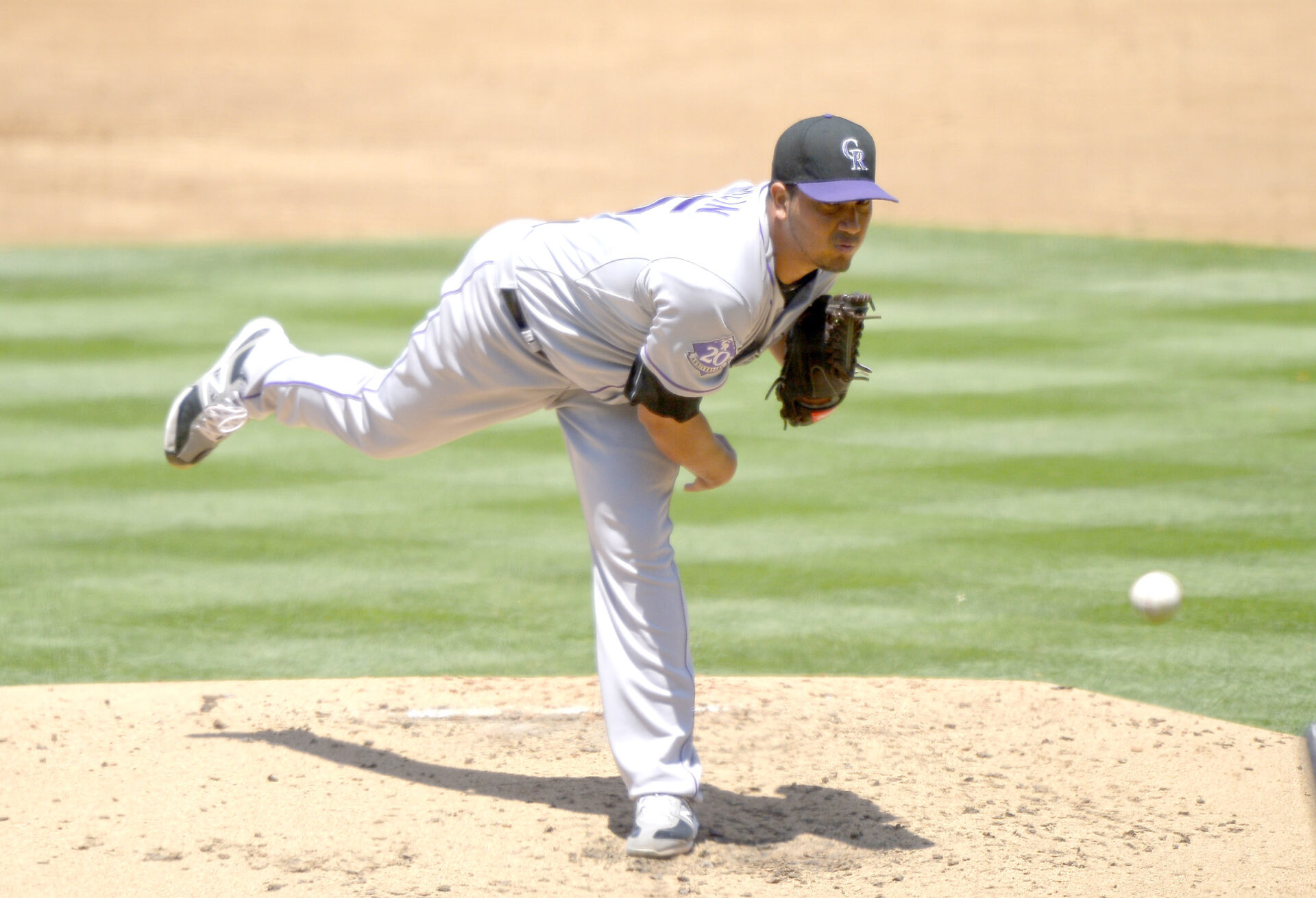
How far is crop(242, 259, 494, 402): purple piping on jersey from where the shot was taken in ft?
12.8

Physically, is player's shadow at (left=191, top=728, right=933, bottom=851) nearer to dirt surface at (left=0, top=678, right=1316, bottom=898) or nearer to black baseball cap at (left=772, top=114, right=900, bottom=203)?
dirt surface at (left=0, top=678, right=1316, bottom=898)

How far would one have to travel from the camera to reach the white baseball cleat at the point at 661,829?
3.71 meters

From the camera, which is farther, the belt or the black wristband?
the belt

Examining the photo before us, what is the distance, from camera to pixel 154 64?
2019 cm

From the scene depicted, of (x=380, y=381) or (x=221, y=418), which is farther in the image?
(x=221, y=418)

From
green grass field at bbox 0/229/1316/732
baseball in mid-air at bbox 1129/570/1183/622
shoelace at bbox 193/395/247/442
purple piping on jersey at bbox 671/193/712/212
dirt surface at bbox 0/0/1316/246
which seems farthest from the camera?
dirt surface at bbox 0/0/1316/246

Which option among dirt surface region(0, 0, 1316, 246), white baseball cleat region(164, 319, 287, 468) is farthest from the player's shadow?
dirt surface region(0, 0, 1316, 246)

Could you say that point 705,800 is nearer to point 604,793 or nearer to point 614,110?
point 604,793

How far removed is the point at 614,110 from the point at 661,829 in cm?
1621

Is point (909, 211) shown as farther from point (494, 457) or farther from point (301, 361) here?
point (301, 361)

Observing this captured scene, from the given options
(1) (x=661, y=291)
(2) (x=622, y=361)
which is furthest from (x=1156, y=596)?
(1) (x=661, y=291)

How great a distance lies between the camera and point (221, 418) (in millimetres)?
4621

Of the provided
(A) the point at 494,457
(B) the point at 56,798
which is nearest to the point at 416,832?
(B) the point at 56,798

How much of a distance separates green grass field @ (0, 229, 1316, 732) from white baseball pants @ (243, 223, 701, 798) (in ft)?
5.17
